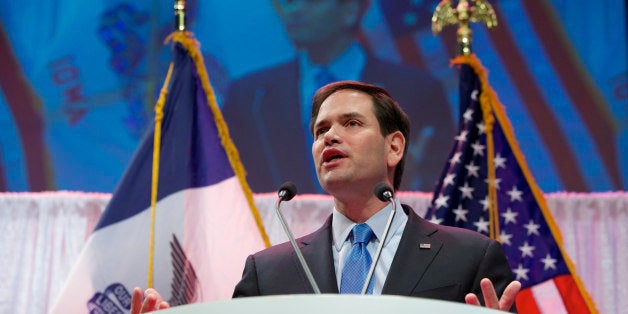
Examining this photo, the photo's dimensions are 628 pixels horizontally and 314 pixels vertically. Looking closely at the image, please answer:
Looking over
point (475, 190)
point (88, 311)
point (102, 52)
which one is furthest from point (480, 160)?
point (102, 52)

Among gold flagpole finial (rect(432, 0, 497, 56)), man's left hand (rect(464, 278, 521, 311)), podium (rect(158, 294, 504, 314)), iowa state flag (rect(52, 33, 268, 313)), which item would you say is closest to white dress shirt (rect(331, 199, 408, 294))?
man's left hand (rect(464, 278, 521, 311))

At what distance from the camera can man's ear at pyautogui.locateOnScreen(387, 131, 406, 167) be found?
3018 mm

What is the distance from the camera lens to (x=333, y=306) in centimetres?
164

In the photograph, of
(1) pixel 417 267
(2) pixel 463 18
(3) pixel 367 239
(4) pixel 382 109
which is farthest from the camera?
(2) pixel 463 18

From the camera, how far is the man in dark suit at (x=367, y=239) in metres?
2.62

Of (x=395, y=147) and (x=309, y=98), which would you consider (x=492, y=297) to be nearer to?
(x=395, y=147)

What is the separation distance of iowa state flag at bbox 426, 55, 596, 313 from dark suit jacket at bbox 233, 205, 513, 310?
0.88 m

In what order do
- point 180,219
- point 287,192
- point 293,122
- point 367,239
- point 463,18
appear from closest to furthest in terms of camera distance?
point 287,192
point 367,239
point 180,219
point 463,18
point 293,122

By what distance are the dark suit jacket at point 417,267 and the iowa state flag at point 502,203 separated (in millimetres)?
878

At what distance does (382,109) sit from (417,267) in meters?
0.60

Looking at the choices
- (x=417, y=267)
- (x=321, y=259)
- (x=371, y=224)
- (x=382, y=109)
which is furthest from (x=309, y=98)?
(x=417, y=267)

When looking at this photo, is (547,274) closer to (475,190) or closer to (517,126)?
(475,190)

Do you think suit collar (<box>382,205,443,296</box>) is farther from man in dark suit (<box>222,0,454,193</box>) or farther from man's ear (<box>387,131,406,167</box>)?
man in dark suit (<box>222,0,454,193</box>)

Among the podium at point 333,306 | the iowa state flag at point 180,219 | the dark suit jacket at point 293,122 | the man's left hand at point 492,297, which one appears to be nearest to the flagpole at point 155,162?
the iowa state flag at point 180,219
